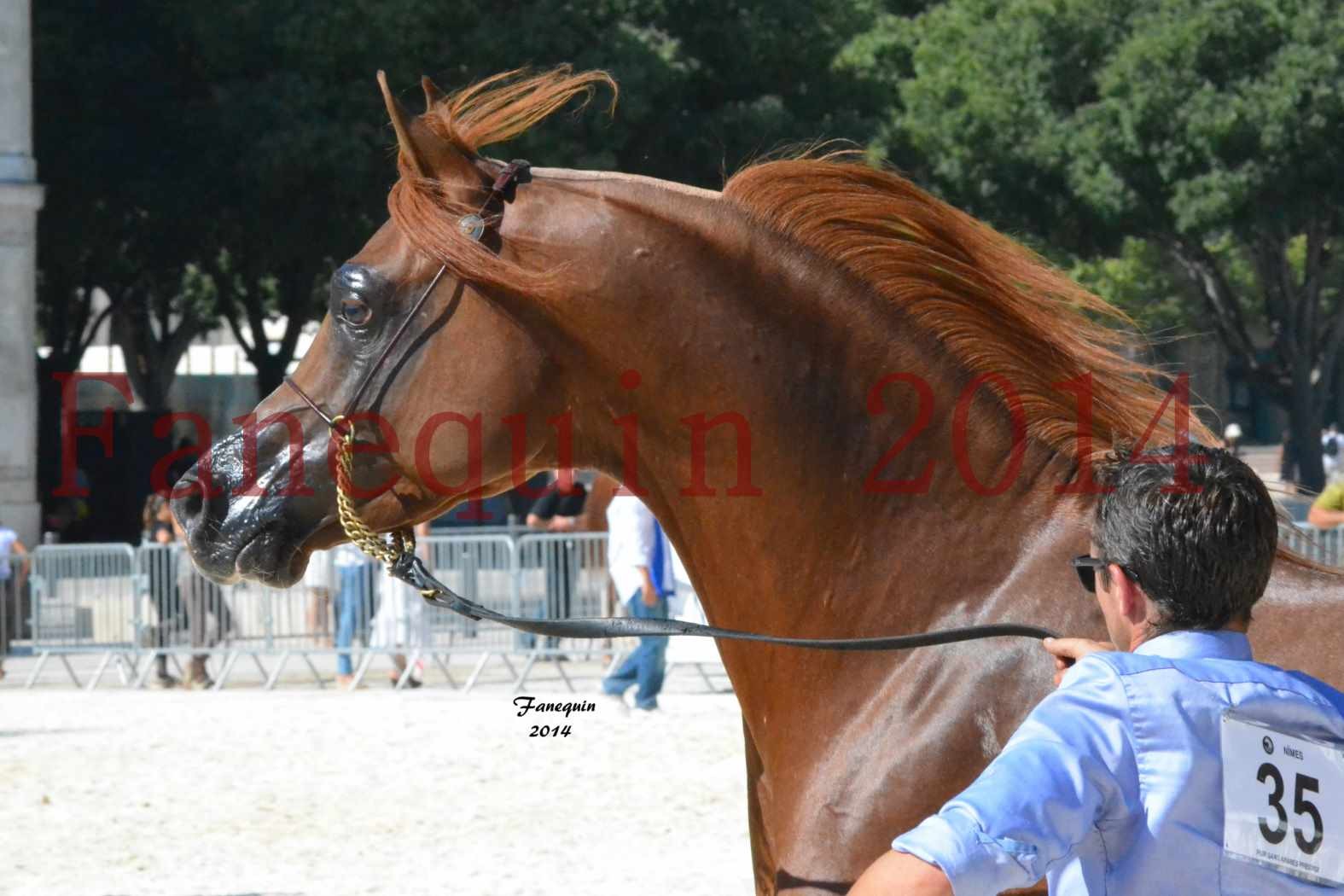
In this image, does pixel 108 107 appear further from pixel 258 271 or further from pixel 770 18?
pixel 770 18

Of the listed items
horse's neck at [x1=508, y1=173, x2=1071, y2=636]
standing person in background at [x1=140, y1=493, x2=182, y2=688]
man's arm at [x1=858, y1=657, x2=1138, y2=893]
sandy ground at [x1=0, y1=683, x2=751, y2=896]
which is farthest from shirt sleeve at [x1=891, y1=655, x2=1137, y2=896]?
standing person in background at [x1=140, y1=493, x2=182, y2=688]

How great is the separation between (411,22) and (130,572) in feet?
32.7

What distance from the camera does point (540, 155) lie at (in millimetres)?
21562

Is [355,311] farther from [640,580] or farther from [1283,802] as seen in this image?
[640,580]

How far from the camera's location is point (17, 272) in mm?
19312

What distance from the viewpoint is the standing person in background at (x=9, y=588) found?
14.1m

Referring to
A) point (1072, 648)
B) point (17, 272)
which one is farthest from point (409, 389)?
point (17, 272)

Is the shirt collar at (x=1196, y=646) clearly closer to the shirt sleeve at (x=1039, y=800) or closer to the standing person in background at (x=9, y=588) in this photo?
the shirt sleeve at (x=1039, y=800)

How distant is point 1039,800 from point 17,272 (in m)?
19.3

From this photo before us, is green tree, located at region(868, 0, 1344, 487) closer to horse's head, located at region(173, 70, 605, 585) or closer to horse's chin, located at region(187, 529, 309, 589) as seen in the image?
horse's head, located at region(173, 70, 605, 585)

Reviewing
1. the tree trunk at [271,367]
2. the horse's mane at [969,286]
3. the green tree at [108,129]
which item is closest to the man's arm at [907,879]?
the horse's mane at [969,286]

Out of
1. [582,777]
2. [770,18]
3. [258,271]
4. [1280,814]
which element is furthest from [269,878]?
[258,271]

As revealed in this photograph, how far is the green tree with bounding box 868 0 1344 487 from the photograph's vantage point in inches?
899

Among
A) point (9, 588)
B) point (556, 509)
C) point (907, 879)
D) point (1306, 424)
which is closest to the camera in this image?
point (907, 879)
